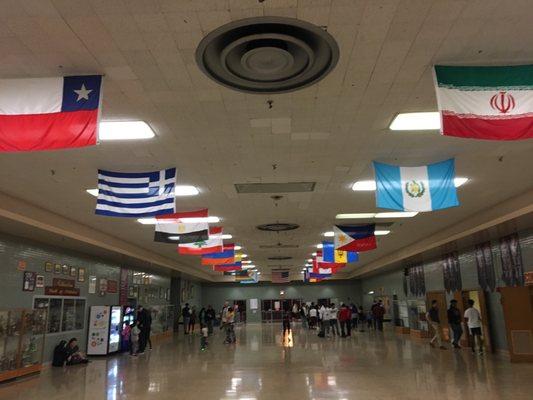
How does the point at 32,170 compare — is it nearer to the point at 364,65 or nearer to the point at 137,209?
the point at 137,209

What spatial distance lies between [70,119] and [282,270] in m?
30.4

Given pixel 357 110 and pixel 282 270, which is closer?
pixel 357 110

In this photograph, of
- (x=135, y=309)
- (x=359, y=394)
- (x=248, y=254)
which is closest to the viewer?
(x=359, y=394)

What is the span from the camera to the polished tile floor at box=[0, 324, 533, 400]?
27.7ft

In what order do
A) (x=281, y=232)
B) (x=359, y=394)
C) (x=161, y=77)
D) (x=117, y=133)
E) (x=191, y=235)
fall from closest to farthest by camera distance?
(x=161, y=77), (x=117, y=133), (x=359, y=394), (x=191, y=235), (x=281, y=232)

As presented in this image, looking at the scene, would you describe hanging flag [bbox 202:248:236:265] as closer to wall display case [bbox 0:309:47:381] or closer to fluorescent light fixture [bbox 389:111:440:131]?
wall display case [bbox 0:309:47:381]

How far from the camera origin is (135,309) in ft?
66.0

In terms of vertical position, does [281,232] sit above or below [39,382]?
above

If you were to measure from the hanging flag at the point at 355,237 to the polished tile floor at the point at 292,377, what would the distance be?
10.8 feet

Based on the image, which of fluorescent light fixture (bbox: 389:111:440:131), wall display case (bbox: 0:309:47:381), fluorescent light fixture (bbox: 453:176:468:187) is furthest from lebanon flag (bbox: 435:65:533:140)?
wall display case (bbox: 0:309:47:381)

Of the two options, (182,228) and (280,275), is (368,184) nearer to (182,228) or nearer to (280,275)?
(182,228)

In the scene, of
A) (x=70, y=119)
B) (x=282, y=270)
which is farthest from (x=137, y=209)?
(x=282, y=270)

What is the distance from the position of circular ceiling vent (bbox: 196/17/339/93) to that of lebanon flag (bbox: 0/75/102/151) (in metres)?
1.34

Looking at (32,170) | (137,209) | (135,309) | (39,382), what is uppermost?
(32,170)
